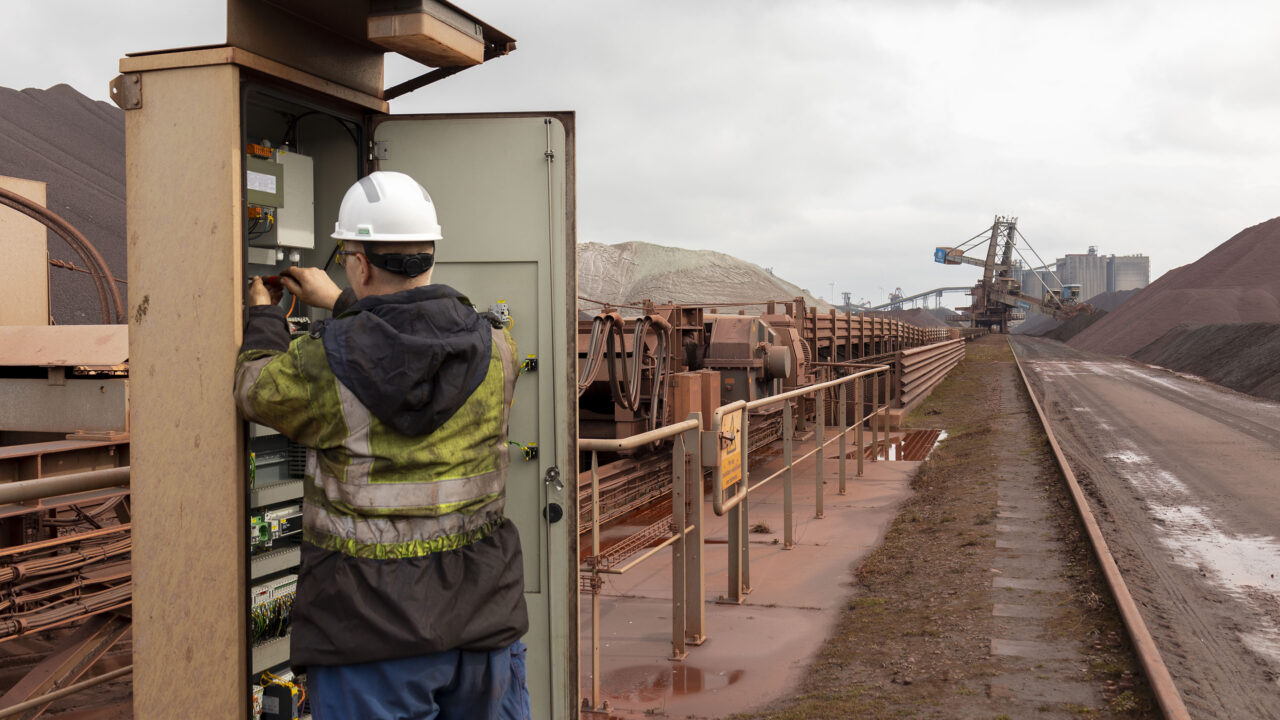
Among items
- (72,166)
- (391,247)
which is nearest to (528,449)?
(391,247)

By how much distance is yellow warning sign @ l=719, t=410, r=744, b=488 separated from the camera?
238 inches

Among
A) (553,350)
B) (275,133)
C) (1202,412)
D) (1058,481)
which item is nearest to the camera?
(553,350)

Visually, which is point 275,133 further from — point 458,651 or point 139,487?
point 458,651

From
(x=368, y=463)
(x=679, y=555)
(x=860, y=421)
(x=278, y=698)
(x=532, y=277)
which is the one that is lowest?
(x=278, y=698)

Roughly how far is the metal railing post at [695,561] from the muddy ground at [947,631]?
735mm

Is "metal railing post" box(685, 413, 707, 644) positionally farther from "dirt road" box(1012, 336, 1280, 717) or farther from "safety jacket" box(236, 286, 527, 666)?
"safety jacket" box(236, 286, 527, 666)

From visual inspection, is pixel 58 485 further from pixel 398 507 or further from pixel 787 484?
pixel 787 484

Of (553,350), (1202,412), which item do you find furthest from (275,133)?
(1202,412)

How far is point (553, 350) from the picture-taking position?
3.58 metres

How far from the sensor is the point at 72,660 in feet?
15.6

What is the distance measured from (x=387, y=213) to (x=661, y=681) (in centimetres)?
338

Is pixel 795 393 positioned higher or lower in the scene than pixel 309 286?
lower

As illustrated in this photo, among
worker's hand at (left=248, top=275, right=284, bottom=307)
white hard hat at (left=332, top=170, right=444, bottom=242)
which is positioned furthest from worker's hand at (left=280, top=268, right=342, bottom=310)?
white hard hat at (left=332, top=170, right=444, bottom=242)

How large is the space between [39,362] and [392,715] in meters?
5.23
